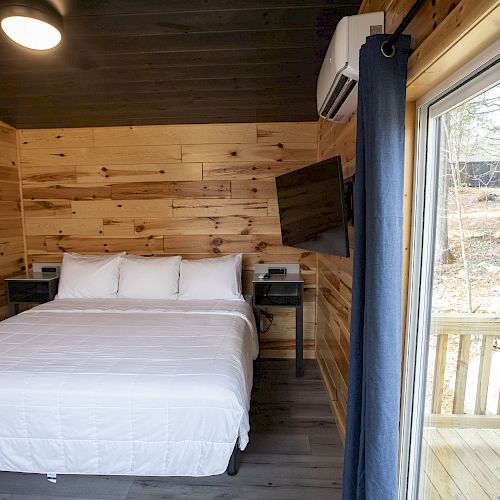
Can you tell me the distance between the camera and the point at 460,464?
122 centimetres

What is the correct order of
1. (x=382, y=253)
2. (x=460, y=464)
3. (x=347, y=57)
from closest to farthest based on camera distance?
(x=382, y=253)
(x=460, y=464)
(x=347, y=57)

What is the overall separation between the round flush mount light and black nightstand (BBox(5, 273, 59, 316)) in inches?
78.8

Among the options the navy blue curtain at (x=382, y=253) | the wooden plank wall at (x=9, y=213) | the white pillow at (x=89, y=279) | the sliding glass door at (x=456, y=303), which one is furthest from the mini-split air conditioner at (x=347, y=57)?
the wooden plank wall at (x=9, y=213)

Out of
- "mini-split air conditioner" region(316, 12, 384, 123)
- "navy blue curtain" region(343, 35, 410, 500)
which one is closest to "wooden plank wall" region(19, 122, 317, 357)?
"mini-split air conditioner" region(316, 12, 384, 123)

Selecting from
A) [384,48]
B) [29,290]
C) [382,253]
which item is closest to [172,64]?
[384,48]

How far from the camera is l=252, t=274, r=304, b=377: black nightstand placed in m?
2.82

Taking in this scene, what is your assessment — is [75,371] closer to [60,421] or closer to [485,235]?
[60,421]

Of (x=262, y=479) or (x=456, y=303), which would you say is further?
(x=262, y=479)

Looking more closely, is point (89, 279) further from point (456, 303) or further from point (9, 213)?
point (456, 303)

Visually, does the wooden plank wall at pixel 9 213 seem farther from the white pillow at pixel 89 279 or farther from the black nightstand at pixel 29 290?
the white pillow at pixel 89 279

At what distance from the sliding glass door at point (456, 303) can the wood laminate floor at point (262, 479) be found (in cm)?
48

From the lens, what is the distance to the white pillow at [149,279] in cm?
285

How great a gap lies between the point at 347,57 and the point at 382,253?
34.8 inches

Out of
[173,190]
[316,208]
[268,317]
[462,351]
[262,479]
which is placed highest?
[173,190]
